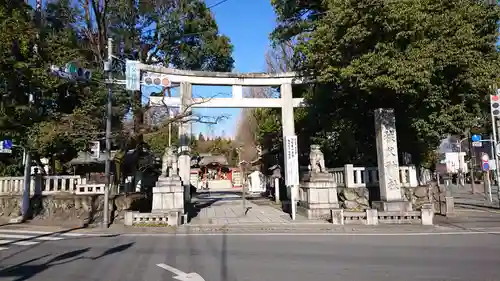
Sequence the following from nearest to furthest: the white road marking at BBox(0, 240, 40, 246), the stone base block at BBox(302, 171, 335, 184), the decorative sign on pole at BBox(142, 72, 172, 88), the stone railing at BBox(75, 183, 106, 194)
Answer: the white road marking at BBox(0, 240, 40, 246) → the stone base block at BBox(302, 171, 335, 184) → the stone railing at BBox(75, 183, 106, 194) → the decorative sign on pole at BBox(142, 72, 172, 88)

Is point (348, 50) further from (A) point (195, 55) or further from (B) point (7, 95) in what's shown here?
(B) point (7, 95)

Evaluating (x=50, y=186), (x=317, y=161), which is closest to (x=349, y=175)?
(x=317, y=161)

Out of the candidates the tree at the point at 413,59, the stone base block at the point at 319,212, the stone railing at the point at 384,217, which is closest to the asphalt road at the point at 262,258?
the stone railing at the point at 384,217

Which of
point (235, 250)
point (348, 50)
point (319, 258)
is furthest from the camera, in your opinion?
point (348, 50)

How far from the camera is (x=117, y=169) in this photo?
19016 millimetres

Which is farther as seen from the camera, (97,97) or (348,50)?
(97,97)

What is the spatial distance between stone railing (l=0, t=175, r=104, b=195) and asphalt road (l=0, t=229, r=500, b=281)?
5.74 meters

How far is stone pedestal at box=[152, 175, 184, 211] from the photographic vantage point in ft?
49.8

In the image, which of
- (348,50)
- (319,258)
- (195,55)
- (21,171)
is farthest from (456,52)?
(21,171)

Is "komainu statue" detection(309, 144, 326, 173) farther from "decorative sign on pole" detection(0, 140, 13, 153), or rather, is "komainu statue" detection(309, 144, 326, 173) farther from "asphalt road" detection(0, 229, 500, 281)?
"decorative sign on pole" detection(0, 140, 13, 153)

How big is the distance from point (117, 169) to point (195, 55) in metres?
10.3

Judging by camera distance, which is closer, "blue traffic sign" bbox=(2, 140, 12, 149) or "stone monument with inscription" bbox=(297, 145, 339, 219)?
"stone monument with inscription" bbox=(297, 145, 339, 219)

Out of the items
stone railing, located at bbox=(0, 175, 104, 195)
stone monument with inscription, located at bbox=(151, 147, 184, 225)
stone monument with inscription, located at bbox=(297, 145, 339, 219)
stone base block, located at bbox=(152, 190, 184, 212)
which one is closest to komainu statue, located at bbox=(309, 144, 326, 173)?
stone monument with inscription, located at bbox=(297, 145, 339, 219)

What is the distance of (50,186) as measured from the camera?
700 inches
